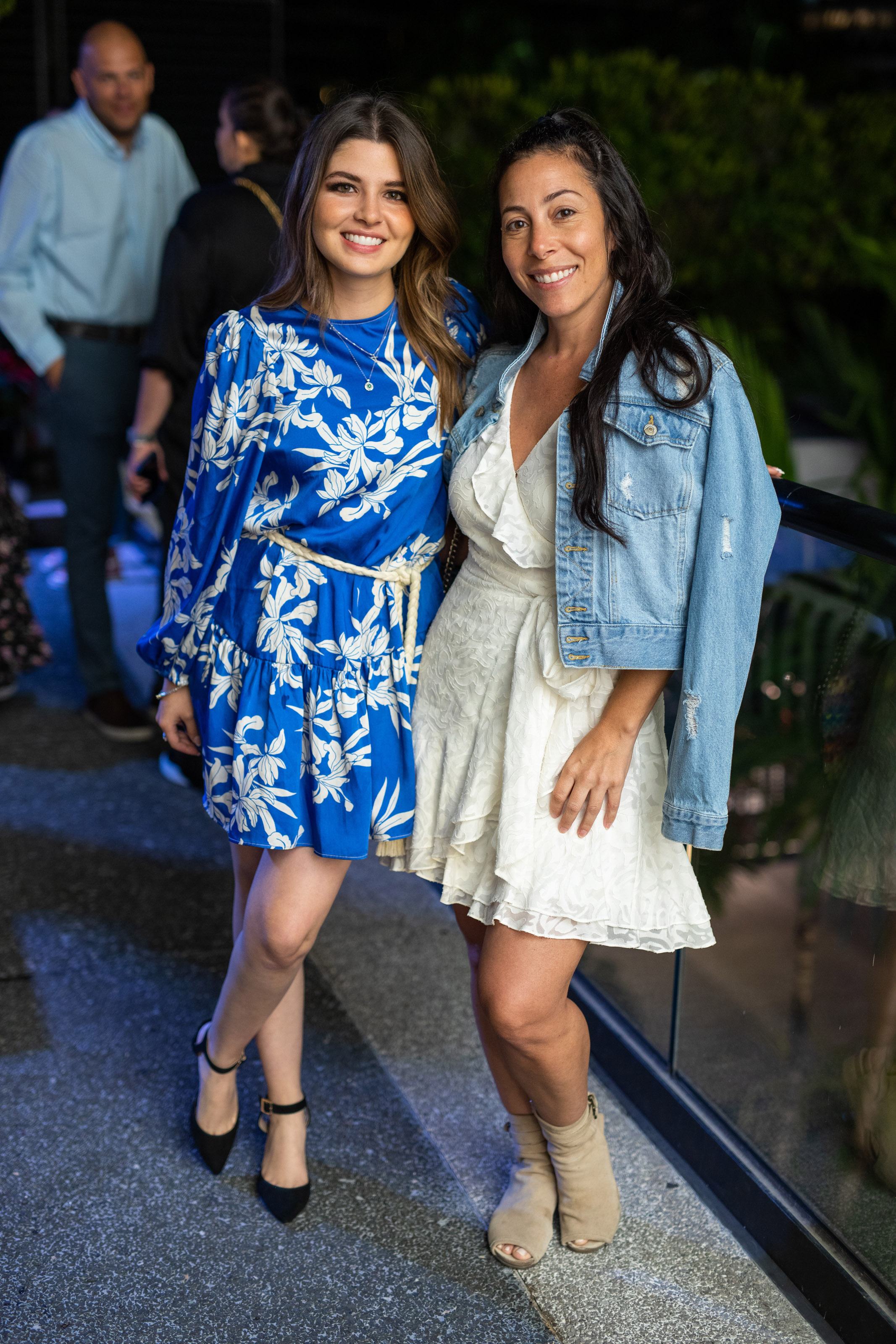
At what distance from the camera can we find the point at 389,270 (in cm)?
211

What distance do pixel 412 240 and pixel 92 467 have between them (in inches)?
102

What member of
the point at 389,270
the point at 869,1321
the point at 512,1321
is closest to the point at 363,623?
the point at 389,270

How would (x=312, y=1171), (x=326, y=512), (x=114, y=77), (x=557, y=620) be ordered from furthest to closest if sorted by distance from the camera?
(x=114, y=77) < (x=312, y=1171) < (x=326, y=512) < (x=557, y=620)

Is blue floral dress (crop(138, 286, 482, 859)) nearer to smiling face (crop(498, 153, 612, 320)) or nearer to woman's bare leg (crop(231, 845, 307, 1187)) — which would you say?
smiling face (crop(498, 153, 612, 320))

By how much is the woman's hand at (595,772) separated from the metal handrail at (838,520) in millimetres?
437

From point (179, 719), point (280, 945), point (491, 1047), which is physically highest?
point (179, 719)

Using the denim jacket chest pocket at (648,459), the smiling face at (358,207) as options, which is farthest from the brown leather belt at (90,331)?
the denim jacket chest pocket at (648,459)

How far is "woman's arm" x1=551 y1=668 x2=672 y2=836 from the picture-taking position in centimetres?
192

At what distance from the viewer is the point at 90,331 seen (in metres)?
4.27

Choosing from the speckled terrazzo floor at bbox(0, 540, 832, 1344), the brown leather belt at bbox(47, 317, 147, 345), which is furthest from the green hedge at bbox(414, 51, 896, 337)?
the speckled terrazzo floor at bbox(0, 540, 832, 1344)

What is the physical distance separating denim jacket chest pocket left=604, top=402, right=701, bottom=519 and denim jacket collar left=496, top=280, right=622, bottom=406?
4.5 inches

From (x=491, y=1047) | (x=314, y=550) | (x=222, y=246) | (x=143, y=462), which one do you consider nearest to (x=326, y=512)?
(x=314, y=550)

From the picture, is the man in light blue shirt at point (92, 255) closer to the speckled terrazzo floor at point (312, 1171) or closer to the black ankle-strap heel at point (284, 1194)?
the speckled terrazzo floor at point (312, 1171)

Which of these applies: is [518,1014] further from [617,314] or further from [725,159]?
[725,159]
